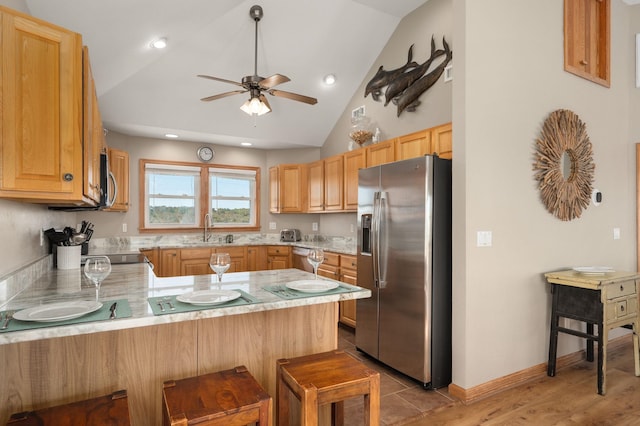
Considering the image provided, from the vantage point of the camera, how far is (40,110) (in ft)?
5.03

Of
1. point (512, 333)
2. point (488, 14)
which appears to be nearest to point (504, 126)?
point (488, 14)

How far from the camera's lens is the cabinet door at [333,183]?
4961mm

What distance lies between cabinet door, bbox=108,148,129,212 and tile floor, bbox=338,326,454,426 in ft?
12.6

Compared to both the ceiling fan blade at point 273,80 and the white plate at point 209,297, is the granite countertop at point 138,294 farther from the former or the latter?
the ceiling fan blade at point 273,80

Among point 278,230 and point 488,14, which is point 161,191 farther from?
point 488,14

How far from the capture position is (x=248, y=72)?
4.57 metres

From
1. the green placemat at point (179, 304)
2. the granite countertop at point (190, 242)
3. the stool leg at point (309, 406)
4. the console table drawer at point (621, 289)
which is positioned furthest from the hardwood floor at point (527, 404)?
the granite countertop at point (190, 242)

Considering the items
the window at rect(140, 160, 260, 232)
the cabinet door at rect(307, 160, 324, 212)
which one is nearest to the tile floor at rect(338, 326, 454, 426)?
the cabinet door at rect(307, 160, 324, 212)

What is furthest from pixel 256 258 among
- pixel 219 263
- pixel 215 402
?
pixel 215 402

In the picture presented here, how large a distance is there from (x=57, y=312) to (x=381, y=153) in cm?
350

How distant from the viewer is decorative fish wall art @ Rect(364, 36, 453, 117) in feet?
12.6

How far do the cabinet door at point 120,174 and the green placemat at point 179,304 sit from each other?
3.56 m

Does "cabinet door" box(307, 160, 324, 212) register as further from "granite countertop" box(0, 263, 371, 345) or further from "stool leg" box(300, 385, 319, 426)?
"stool leg" box(300, 385, 319, 426)

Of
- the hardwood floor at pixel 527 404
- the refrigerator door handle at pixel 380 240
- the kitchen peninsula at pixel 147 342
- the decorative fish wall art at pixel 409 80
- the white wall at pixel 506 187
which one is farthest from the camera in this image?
the decorative fish wall art at pixel 409 80
